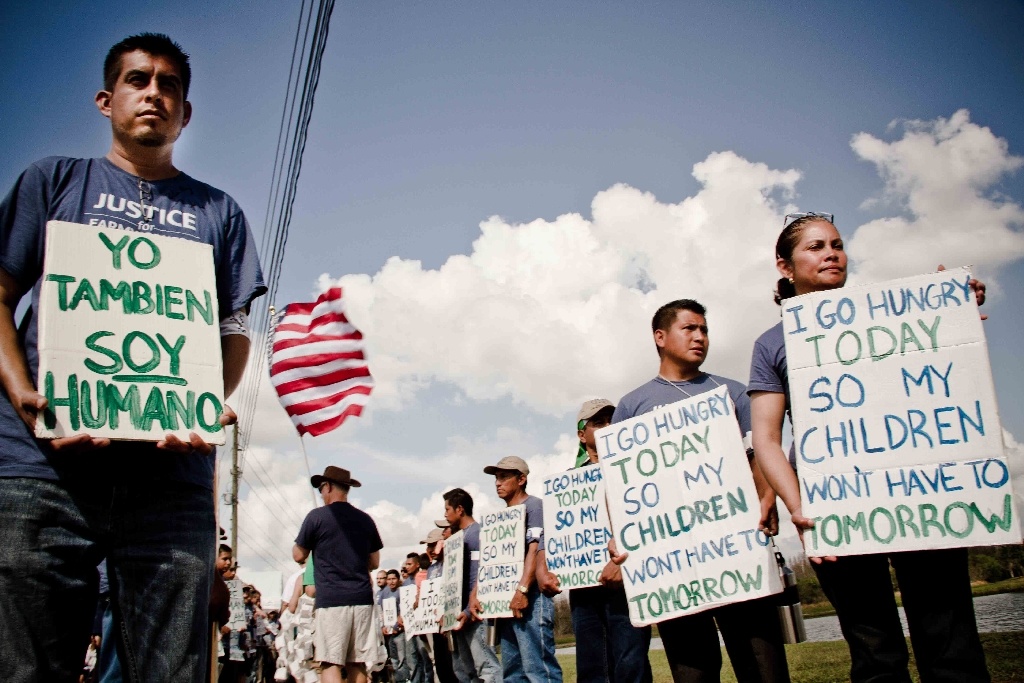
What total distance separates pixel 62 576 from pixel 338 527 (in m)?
5.00

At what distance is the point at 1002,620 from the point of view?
332 inches

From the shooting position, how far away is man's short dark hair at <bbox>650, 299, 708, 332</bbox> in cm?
414

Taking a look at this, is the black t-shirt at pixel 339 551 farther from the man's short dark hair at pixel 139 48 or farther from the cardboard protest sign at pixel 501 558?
the man's short dark hair at pixel 139 48

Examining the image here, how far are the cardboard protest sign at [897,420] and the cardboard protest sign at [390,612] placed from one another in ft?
35.6

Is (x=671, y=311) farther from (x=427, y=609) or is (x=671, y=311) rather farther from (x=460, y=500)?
(x=427, y=609)

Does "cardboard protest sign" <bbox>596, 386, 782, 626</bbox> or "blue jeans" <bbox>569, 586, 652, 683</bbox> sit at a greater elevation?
"cardboard protest sign" <bbox>596, 386, 782, 626</bbox>

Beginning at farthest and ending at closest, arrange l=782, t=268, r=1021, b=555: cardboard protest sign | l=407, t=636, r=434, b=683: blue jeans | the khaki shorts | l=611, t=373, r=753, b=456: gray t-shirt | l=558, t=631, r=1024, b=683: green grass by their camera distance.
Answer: l=407, t=636, r=434, b=683: blue jeans < the khaki shorts < l=558, t=631, r=1024, b=683: green grass < l=611, t=373, r=753, b=456: gray t-shirt < l=782, t=268, r=1021, b=555: cardboard protest sign

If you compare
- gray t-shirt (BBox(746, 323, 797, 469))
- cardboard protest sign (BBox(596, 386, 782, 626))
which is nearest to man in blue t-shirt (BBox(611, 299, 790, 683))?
cardboard protest sign (BBox(596, 386, 782, 626))

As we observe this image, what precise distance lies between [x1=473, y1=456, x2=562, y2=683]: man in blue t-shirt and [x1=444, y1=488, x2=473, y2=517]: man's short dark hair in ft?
6.17

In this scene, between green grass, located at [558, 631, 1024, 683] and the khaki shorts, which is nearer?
green grass, located at [558, 631, 1024, 683]

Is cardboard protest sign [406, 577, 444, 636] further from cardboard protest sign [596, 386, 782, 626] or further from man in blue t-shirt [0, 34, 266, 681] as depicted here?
man in blue t-shirt [0, 34, 266, 681]

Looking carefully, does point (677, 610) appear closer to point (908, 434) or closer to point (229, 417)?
point (908, 434)

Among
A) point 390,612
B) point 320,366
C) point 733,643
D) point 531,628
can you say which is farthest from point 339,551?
point 390,612

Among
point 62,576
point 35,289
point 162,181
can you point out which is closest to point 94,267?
point 35,289
